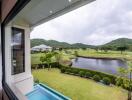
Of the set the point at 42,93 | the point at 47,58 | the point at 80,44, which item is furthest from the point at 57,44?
the point at 42,93

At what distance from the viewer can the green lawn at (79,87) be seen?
1966mm

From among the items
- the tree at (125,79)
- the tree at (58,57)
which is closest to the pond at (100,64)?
the tree at (125,79)

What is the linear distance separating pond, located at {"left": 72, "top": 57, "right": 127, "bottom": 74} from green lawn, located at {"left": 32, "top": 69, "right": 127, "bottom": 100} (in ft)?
0.82

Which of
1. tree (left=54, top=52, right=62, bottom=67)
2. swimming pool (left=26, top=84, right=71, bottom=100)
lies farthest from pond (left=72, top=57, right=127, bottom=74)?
swimming pool (left=26, top=84, right=71, bottom=100)

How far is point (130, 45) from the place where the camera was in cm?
140

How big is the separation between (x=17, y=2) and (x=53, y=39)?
152cm

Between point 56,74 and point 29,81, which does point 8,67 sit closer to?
point 56,74

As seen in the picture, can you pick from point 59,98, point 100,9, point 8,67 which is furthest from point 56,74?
point 100,9

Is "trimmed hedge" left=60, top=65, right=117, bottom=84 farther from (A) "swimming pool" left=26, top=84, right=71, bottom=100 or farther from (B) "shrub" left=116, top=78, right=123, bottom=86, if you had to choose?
(A) "swimming pool" left=26, top=84, right=71, bottom=100

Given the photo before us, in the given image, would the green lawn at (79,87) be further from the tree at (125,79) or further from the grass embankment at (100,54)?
the grass embankment at (100,54)

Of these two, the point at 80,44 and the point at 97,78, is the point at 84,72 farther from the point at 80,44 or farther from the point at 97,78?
the point at 80,44

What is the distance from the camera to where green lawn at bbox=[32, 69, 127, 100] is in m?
1.97

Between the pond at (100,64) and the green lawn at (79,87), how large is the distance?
0.25 meters

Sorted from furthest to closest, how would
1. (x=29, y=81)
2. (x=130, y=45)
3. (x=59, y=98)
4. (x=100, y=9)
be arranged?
(x=29, y=81), (x=59, y=98), (x=100, y=9), (x=130, y=45)
